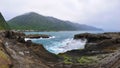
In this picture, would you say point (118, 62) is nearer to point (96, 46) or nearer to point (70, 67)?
point (70, 67)

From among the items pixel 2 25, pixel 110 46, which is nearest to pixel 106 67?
pixel 110 46

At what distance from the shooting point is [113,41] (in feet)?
145

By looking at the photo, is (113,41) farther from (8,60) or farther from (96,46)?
(8,60)

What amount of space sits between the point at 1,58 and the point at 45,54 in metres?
13.2

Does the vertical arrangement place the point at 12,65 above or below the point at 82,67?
above

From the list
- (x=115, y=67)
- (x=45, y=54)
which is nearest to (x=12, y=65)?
(x=115, y=67)

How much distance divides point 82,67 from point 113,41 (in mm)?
21926

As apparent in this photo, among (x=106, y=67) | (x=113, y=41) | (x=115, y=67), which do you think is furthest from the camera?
(x=113, y=41)

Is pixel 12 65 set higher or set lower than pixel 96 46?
higher

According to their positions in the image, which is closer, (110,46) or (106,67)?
(106,67)

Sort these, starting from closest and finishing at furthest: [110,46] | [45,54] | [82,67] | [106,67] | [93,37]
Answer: [106,67] < [82,67] < [45,54] < [110,46] < [93,37]

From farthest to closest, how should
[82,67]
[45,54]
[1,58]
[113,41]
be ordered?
[113,41]
[45,54]
[82,67]
[1,58]

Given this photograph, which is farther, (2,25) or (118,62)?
(2,25)

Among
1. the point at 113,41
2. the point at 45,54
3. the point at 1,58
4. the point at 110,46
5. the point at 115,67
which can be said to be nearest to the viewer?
the point at 1,58
